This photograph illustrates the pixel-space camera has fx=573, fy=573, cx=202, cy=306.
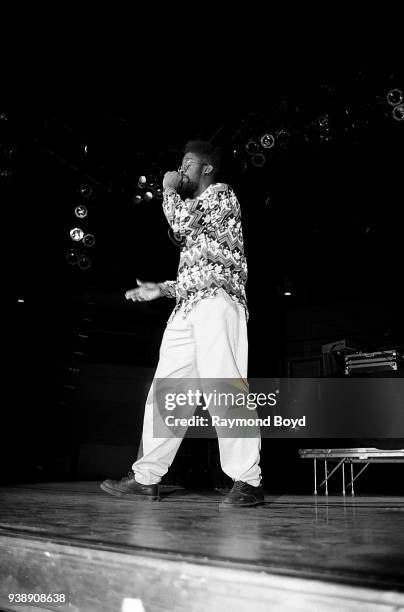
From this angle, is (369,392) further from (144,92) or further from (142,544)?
(142,544)

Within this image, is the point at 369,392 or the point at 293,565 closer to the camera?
the point at 293,565

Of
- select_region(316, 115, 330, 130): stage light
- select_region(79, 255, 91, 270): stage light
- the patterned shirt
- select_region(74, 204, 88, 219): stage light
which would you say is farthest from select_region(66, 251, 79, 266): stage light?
the patterned shirt

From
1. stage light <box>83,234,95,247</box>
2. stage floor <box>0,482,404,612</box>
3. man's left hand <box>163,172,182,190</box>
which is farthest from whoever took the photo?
stage light <box>83,234,95,247</box>

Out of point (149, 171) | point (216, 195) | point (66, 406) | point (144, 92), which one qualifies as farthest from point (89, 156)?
point (66, 406)

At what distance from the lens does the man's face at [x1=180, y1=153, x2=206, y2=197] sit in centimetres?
262

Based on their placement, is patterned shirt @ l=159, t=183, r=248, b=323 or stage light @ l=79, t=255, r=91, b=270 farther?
stage light @ l=79, t=255, r=91, b=270

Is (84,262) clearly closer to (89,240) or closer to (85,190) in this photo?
(89,240)

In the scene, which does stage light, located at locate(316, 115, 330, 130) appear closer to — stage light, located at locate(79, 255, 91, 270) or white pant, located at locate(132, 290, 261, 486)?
stage light, located at locate(79, 255, 91, 270)

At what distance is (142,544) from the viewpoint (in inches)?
44.2

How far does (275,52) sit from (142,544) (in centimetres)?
395

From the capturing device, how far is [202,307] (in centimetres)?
238

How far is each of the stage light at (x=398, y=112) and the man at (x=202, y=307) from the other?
3056 mm

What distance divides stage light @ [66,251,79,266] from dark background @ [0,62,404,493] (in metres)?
0.13

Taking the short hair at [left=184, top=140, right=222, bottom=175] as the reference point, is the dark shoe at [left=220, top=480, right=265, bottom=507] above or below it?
below
